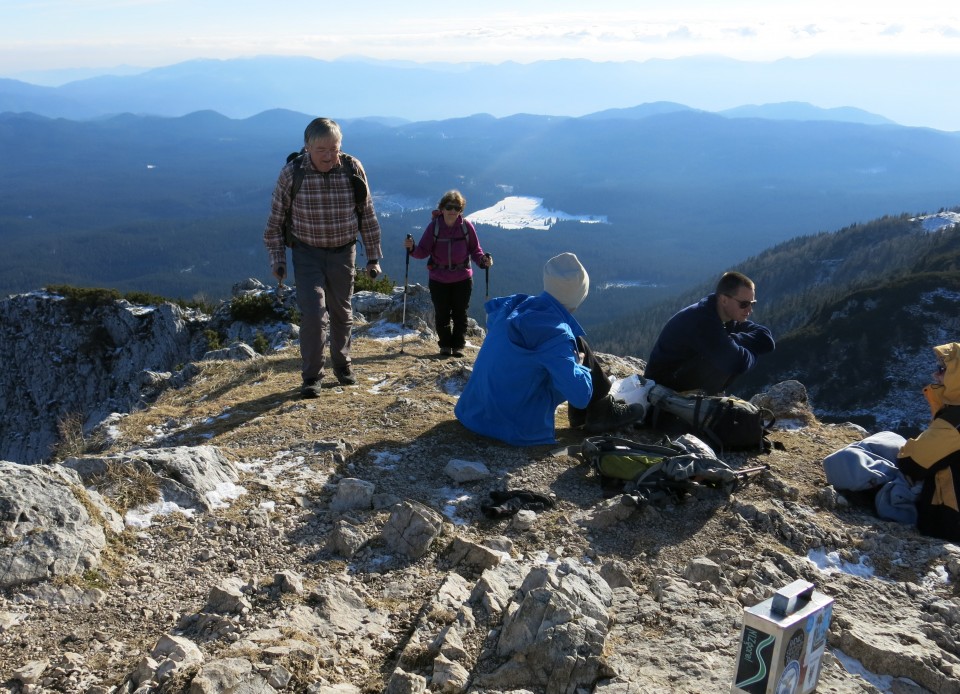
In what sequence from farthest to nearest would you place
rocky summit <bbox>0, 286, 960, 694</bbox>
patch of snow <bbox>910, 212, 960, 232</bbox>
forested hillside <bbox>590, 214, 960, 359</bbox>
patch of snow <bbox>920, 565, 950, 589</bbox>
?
patch of snow <bbox>910, 212, 960, 232</bbox>
forested hillside <bbox>590, 214, 960, 359</bbox>
patch of snow <bbox>920, 565, 950, 589</bbox>
rocky summit <bbox>0, 286, 960, 694</bbox>

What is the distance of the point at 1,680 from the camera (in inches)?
153

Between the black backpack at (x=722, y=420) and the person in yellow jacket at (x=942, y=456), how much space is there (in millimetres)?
1671

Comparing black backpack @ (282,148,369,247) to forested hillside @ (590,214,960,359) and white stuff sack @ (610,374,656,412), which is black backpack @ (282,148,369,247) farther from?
forested hillside @ (590,214,960,359)

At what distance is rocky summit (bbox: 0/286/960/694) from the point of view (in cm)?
418

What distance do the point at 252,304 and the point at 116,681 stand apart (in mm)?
19393

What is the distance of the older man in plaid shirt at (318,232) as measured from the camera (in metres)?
8.98

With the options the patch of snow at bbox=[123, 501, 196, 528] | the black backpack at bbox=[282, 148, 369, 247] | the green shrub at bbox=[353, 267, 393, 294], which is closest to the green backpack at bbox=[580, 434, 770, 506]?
the patch of snow at bbox=[123, 501, 196, 528]

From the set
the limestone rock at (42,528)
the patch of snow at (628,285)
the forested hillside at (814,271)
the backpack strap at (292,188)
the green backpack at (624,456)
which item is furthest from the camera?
the patch of snow at (628,285)

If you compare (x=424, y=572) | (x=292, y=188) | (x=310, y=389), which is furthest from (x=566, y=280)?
(x=310, y=389)


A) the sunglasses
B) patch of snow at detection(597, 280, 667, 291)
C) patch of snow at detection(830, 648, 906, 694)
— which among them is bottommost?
patch of snow at detection(597, 280, 667, 291)

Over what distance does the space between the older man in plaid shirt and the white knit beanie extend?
10.0 ft

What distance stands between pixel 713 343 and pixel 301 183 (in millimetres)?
5161

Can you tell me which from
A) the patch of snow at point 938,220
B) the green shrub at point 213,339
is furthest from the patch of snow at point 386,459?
the patch of snow at point 938,220

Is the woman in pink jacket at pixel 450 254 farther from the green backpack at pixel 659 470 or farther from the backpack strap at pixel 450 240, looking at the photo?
the green backpack at pixel 659 470
